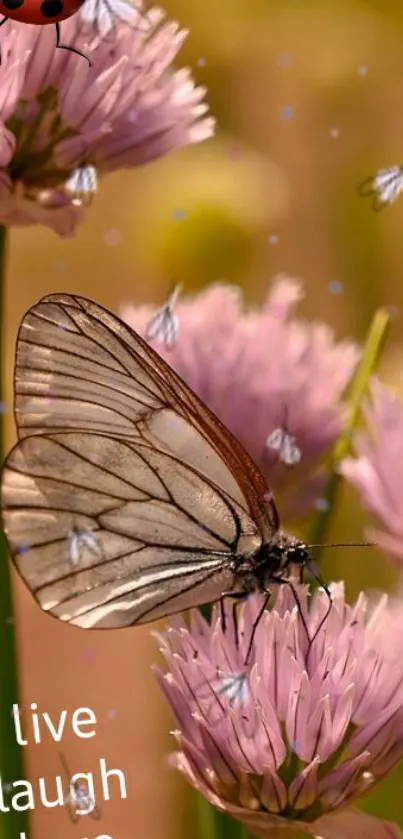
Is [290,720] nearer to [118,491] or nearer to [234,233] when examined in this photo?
[118,491]

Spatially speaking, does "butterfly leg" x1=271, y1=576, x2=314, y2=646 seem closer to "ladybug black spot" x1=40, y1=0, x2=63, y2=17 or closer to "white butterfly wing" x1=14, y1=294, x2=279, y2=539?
"white butterfly wing" x1=14, y1=294, x2=279, y2=539

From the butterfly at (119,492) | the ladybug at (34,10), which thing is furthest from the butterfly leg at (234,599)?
the ladybug at (34,10)

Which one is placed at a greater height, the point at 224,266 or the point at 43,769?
the point at 224,266

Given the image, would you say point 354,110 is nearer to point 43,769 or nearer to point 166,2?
point 166,2

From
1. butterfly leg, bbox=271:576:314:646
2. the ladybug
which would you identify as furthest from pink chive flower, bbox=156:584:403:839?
the ladybug

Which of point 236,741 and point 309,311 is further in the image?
point 309,311

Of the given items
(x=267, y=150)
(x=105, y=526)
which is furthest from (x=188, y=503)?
(x=267, y=150)
